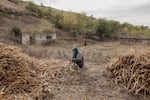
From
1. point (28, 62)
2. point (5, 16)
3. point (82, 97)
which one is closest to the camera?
point (82, 97)

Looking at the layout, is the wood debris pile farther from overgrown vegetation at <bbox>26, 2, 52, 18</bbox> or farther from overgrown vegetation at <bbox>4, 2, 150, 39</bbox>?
overgrown vegetation at <bbox>26, 2, 52, 18</bbox>

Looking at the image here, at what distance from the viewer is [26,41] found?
86.2ft

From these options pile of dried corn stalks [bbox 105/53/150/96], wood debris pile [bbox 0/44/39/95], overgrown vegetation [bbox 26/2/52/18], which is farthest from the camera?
overgrown vegetation [bbox 26/2/52/18]

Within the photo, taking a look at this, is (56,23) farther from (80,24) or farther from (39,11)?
(39,11)

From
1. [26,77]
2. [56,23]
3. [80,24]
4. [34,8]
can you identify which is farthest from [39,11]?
[26,77]

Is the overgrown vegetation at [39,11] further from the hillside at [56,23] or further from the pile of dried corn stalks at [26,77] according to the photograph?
the pile of dried corn stalks at [26,77]

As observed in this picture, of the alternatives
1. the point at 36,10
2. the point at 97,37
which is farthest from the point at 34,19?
the point at 97,37

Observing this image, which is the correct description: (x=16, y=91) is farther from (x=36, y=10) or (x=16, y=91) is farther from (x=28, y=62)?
(x=36, y=10)

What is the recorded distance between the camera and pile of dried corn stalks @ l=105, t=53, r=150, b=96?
8602 mm

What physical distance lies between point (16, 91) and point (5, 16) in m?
29.1

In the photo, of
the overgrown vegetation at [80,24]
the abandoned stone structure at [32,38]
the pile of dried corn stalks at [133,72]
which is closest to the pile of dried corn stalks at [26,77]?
the pile of dried corn stalks at [133,72]

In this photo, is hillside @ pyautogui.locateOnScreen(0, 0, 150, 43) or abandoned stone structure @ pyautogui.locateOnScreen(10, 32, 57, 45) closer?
abandoned stone structure @ pyautogui.locateOnScreen(10, 32, 57, 45)

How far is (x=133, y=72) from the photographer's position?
29.8 ft

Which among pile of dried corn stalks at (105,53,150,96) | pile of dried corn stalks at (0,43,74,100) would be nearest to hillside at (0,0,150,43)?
pile of dried corn stalks at (0,43,74,100)
